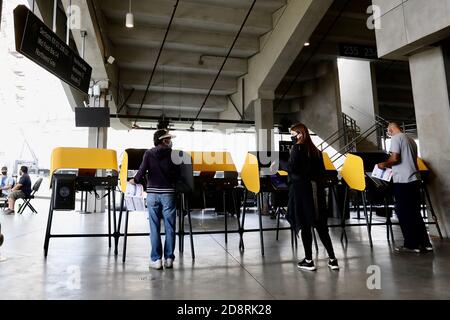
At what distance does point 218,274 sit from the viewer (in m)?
2.60

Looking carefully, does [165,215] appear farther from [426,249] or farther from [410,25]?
[410,25]

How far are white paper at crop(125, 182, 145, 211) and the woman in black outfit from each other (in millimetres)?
1535

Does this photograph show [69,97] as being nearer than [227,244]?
No

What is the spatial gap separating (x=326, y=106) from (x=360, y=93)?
101 inches

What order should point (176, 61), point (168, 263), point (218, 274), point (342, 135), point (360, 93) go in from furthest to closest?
point (360, 93), point (342, 135), point (176, 61), point (168, 263), point (218, 274)

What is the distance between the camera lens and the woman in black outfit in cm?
278

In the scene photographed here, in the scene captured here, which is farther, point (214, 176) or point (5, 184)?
point (5, 184)

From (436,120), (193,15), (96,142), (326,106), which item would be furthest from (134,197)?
→ (326,106)

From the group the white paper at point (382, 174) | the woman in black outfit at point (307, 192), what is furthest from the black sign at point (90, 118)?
the white paper at point (382, 174)

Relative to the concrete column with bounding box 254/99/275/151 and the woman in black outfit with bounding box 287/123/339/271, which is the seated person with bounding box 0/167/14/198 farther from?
the woman in black outfit with bounding box 287/123/339/271

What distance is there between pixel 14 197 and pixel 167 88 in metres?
5.83

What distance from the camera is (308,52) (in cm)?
1058
